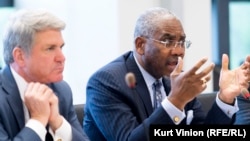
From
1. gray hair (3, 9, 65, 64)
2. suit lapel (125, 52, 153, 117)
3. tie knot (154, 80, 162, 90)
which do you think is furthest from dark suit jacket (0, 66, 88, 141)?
tie knot (154, 80, 162, 90)

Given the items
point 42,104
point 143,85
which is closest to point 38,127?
point 42,104

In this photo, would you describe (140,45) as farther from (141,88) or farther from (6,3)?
(6,3)

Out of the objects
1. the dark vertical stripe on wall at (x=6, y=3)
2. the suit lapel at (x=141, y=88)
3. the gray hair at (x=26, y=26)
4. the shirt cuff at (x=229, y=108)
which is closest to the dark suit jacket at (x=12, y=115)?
the gray hair at (x=26, y=26)

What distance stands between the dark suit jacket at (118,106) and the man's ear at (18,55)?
1.34 feet

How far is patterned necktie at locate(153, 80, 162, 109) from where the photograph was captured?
7.88ft

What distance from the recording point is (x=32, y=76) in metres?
2.07

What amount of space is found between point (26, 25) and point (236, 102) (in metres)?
1.00

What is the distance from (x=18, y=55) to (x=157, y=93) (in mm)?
702

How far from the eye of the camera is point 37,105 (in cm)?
196

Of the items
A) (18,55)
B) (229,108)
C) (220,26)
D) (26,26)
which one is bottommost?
(220,26)

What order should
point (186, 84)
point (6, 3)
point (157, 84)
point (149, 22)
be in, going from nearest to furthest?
point (186, 84), point (149, 22), point (157, 84), point (6, 3)

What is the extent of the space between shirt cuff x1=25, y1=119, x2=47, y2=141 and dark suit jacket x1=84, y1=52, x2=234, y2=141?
0.37 meters

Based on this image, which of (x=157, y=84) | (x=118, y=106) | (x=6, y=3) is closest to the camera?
(x=118, y=106)

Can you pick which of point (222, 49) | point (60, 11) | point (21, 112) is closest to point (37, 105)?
point (21, 112)
